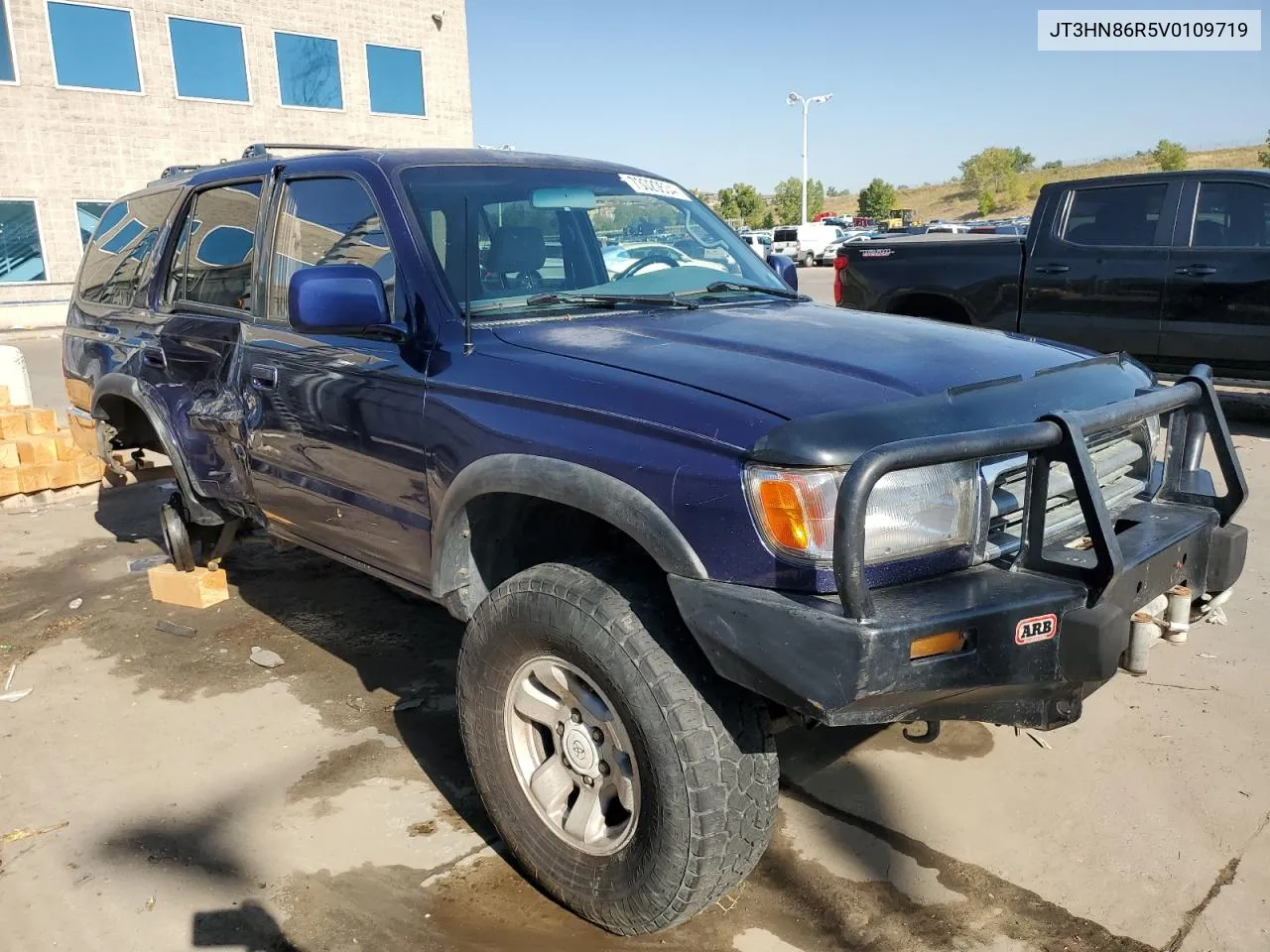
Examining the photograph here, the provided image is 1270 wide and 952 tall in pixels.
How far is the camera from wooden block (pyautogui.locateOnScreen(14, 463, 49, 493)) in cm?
668

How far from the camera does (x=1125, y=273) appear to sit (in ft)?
25.6

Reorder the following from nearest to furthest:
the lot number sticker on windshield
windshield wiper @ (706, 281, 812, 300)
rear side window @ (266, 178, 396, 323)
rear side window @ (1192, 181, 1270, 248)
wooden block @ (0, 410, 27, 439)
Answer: rear side window @ (266, 178, 396, 323) < windshield wiper @ (706, 281, 812, 300) < the lot number sticker on windshield < wooden block @ (0, 410, 27, 439) < rear side window @ (1192, 181, 1270, 248)

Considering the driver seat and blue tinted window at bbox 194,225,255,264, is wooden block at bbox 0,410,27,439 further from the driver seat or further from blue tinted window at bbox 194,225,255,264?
the driver seat

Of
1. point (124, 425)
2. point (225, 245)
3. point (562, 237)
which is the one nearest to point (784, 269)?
point (562, 237)

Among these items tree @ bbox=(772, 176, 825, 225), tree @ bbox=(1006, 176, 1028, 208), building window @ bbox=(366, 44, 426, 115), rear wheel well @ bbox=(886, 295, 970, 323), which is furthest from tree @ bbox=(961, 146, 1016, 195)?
rear wheel well @ bbox=(886, 295, 970, 323)

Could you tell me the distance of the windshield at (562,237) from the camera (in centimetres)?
310

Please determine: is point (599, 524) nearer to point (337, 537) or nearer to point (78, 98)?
point (337, 537)

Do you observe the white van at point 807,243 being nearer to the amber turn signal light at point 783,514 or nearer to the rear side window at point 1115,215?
the rear side window at point 1115,215

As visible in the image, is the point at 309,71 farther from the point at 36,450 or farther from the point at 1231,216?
the point at 1231,216

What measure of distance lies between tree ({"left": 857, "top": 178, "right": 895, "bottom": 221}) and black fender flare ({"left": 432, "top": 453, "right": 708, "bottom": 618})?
6866cm

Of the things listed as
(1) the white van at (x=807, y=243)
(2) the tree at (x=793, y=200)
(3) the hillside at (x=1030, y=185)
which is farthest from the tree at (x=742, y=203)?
(1) the white van at (x=807, y=243)

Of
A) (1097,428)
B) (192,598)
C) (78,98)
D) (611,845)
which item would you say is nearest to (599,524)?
(611,845)

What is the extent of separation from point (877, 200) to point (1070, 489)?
229 ft

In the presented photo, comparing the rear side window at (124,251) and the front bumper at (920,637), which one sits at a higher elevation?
the rear side window at (124,251)
